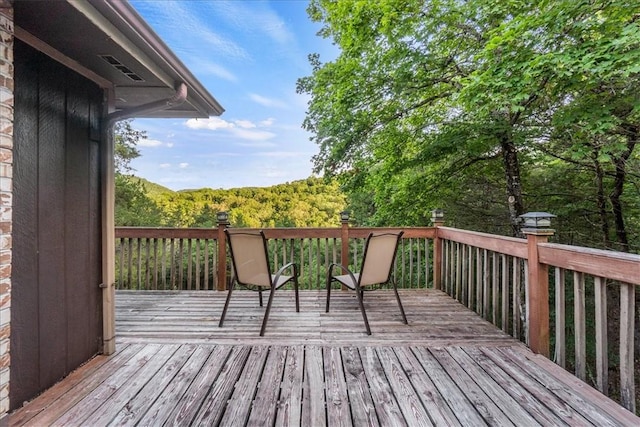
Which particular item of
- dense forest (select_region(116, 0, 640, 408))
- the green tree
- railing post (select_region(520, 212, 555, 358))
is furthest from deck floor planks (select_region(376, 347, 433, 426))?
the green tree

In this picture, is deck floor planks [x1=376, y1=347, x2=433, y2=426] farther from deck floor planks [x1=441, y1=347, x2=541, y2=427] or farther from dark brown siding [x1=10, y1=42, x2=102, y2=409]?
dark brown siding [x1=10, y1=42, x2=102, y2=409]

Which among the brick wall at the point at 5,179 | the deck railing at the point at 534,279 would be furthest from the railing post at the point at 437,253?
the brick wall at the point at 5,179

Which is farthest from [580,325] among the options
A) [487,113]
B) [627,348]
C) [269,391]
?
[487,113]

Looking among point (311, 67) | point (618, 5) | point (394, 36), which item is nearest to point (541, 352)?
point (618, 5)

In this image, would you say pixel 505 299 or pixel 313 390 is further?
pixel 505 299

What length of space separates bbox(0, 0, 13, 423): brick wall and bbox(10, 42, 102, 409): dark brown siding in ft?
0.75

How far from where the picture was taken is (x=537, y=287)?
90.6 inches

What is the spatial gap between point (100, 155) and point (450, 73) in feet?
18.3

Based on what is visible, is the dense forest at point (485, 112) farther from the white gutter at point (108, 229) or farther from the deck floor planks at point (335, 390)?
the white gutter at point (108, 229)

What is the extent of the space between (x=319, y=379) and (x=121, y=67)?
2.50m

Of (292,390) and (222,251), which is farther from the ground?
(222,251)

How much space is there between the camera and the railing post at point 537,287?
7.44 feet

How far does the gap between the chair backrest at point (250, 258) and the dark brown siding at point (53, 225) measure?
107cm

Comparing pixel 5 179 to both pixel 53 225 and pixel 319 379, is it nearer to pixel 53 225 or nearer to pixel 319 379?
pixel 53 225
